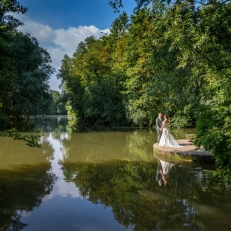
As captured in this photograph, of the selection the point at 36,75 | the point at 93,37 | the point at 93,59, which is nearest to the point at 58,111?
the point at 93,37

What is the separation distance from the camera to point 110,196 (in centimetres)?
637

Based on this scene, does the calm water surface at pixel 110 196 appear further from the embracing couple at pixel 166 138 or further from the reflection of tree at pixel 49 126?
the reflection of tree at pixel 49 126

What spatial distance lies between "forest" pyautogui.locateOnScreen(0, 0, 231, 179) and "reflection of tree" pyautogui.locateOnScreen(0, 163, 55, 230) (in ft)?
6.62

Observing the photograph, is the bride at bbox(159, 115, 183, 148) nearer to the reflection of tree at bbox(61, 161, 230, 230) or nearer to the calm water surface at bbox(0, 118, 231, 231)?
the calm water surface at bbox(0, 118, 231, 231)

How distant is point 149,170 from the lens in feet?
29.9

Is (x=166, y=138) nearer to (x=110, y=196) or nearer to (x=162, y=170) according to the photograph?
(x=162, y=170)

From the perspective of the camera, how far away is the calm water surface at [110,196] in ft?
15.9

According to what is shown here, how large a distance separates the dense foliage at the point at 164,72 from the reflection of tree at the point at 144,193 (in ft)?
4.09

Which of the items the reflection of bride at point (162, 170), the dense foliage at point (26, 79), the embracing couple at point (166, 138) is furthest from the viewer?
the dense foliage at point (26, 79)

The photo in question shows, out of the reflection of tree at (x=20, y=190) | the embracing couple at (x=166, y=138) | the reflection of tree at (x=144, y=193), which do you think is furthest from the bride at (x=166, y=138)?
the reflection of tree at (x=20, y=190)

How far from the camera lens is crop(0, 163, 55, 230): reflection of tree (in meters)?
5.14

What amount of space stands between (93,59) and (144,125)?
1297 centimetres

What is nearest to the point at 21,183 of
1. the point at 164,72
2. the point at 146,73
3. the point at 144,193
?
the point at 144,193

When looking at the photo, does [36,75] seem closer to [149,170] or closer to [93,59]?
[93,59]
